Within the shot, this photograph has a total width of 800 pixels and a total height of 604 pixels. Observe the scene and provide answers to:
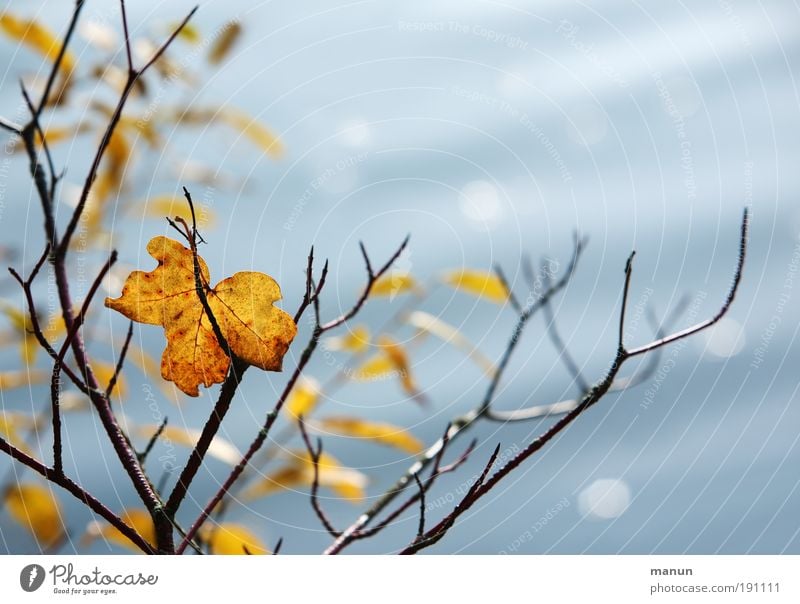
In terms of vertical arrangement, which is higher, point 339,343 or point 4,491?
point 339,343

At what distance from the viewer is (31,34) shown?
2.25ft

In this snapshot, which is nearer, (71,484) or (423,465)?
(71,484)

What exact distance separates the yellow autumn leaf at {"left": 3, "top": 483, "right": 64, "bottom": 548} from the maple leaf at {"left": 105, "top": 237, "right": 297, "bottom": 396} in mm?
368

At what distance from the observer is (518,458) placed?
365mm

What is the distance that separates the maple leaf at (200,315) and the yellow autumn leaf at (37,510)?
368mm

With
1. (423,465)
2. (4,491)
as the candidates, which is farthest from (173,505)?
(4,491)

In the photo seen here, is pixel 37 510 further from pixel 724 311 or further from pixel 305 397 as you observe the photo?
pixel 724 311

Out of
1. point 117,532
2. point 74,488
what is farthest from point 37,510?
point 74,488

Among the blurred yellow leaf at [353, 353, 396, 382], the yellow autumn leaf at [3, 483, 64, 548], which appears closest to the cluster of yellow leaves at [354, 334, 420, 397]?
the blurred yellow leaf at [353, 353, 396, 382]

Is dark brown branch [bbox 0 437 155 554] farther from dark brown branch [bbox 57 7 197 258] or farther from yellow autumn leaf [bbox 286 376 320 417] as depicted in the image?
yellow autumn leaf [bbox 286 376 320 417]

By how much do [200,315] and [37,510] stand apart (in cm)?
45

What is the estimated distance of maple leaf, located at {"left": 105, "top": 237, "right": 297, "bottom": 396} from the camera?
1.15 feet

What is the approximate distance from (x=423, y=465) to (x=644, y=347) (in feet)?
0.49
